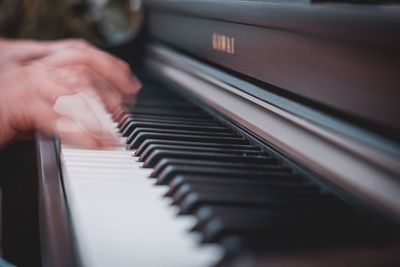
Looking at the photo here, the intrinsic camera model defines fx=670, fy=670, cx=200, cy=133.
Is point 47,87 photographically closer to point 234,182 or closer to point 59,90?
point 59,90

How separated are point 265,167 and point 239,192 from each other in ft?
0.40

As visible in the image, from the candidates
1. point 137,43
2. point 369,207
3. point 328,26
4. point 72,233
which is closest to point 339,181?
point 369,207

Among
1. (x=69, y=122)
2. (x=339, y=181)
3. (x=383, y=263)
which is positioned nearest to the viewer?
(x=383, y=263)

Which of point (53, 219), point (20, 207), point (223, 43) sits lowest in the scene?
point (20, 207)

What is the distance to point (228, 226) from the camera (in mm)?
551

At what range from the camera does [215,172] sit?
74cm

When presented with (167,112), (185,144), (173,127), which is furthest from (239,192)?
(167,112)

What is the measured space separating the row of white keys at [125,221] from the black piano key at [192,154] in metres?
0.02

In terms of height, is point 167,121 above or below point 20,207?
above

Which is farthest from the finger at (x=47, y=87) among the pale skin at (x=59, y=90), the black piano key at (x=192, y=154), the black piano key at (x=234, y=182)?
the black piano key at (x=234, y=182)

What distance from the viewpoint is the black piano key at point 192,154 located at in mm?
815

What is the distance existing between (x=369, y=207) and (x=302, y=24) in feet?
0.83

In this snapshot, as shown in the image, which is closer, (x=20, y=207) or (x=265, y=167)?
(x=265, y=167)

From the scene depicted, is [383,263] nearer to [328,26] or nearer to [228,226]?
[228,226]
